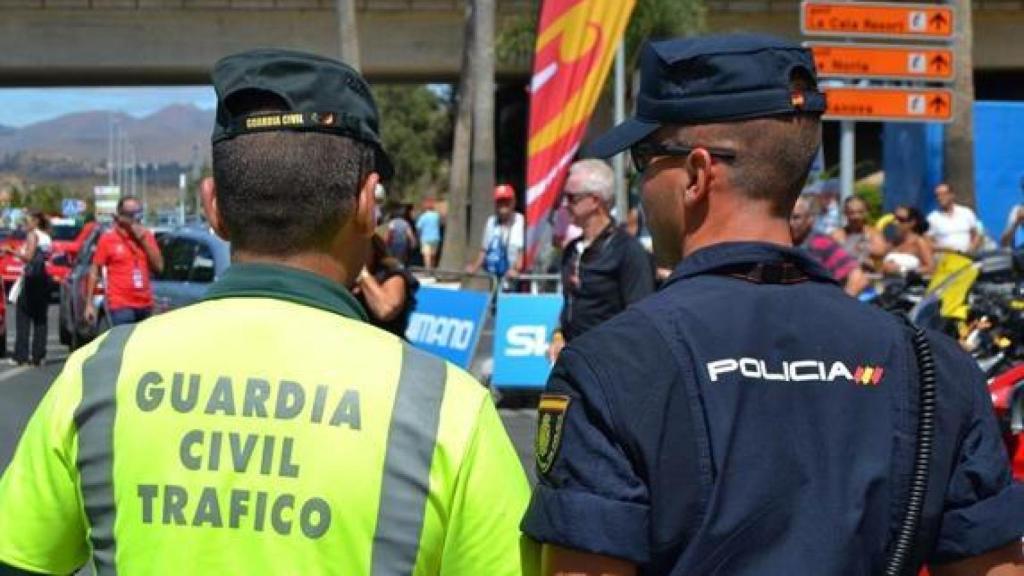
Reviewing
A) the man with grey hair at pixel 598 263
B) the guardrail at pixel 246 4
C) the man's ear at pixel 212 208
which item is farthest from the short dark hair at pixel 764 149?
the guardrail at pixel 246 4

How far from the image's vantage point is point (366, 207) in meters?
2.62

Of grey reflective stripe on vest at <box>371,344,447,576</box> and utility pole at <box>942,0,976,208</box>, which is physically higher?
grey reflective stripe on vest at <box>371,344,447,576</box>

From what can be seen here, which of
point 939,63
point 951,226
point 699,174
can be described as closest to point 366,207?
point 699,174

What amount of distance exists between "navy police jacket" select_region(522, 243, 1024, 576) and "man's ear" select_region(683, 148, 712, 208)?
86 millimetres

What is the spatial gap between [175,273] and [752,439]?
51.6 feet

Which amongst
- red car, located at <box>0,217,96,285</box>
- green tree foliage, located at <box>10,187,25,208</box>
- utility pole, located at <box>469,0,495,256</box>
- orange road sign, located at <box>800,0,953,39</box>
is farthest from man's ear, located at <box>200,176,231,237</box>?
utility pole, located at <box>469,0,495,256</box>

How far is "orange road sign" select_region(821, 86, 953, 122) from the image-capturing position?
18.5 meters

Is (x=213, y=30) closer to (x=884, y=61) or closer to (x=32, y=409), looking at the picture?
(x=884, y=61)

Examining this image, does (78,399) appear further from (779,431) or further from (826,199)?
(826,199)

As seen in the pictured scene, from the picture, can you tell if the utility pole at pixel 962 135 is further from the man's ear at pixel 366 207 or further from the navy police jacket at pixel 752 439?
the man's ear at pixel 366 207

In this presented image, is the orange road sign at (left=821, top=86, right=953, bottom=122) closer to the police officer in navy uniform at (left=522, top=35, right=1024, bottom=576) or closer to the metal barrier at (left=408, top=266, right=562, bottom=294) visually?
the metal barrier at (left=408, top=266, right=562, bottom=294)

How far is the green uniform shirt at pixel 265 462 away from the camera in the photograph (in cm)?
239

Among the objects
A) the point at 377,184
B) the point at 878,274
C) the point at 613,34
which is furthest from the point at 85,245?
the point at 377,184

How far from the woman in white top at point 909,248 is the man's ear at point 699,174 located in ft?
44.9
